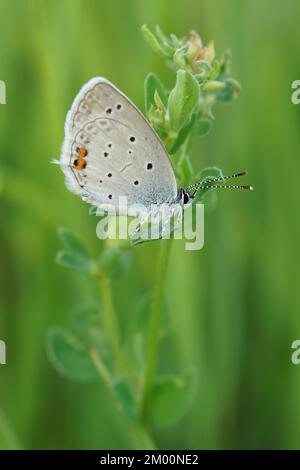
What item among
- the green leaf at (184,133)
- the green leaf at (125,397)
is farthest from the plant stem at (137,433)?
the green leaf at (184,133)

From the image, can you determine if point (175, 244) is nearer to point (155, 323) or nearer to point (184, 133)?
point (155, 323)

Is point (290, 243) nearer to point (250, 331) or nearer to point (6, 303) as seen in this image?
point (250, 331)

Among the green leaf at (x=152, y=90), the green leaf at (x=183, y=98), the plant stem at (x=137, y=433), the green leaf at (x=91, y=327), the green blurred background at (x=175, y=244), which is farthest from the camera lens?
the green blurred background at (x=175, y=244)

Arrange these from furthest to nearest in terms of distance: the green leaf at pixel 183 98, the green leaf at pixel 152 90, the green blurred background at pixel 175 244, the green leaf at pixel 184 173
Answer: the green blurred background at pixel 175 244 → the green leaf at pixel 184 173 → the green leaf at pixel 152 90 → the green leaf at pixel 183 98

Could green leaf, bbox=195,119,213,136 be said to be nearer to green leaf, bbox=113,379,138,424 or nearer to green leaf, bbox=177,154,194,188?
green leaf, bbox=177,154,194,188

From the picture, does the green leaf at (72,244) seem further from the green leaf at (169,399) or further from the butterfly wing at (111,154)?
the green leaf at (169,399)

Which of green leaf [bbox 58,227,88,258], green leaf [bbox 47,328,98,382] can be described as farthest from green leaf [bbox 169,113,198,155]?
green leaf [bbox 47,328,98,382]
